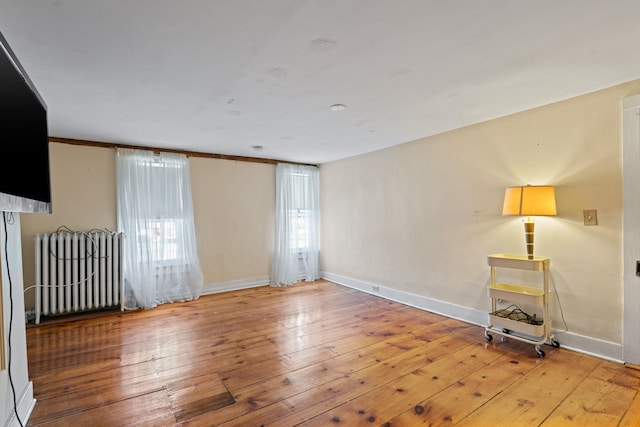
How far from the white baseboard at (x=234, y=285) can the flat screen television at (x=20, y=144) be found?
10.7ft

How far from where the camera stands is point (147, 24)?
1.62m

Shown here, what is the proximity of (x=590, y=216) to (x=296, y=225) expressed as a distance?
4.24 metres

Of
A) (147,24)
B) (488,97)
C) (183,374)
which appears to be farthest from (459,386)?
(147,24)

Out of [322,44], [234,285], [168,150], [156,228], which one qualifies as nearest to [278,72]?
[322,44]

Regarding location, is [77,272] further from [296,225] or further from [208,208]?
[296,225]

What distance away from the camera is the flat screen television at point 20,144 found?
128cm

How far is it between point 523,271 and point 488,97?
1.75m

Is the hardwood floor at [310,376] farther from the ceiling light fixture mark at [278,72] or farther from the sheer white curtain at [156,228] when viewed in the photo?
the ceiling light fixture mark at [278,72]

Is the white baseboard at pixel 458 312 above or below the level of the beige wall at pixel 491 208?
below

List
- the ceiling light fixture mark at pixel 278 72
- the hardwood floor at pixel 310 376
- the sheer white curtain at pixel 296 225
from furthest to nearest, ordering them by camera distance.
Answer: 1. the sheer white curtain at pixel 296 225
2. the ceiling light fixture mark at pixel 278 72
3. the hardwood floor at pixel 310 376

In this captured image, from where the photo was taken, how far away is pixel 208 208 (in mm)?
5051

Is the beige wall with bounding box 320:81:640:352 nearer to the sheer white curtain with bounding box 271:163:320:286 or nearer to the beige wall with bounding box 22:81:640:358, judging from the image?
the beige wall with bounding box 22:81:640:358

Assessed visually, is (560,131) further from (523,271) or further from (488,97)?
(523,271)

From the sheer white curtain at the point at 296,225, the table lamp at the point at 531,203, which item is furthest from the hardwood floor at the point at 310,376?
the sheer white curtain at the point at 296,225
